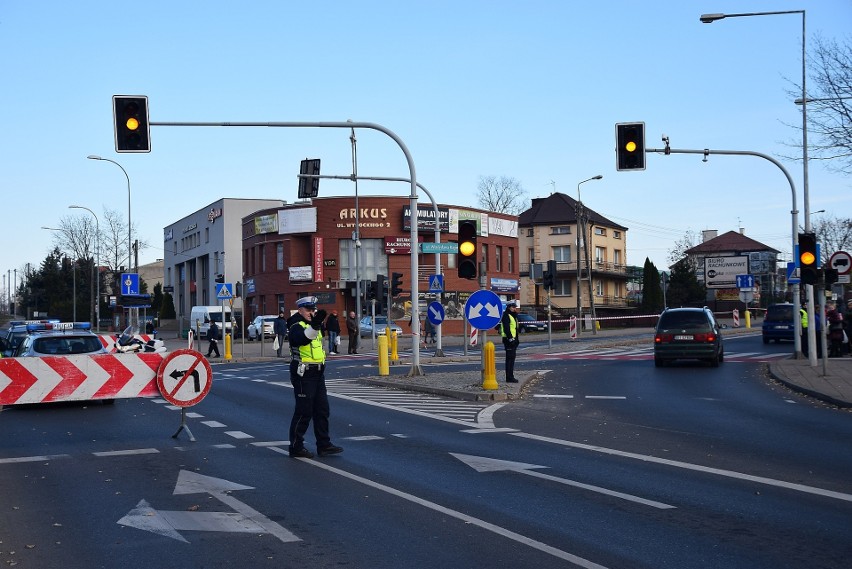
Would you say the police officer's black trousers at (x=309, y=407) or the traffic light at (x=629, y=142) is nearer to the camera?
the police officer's black trousers at (x=309, y=407)

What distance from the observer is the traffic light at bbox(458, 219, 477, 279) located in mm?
19297

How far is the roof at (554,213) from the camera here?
9081 centimetres

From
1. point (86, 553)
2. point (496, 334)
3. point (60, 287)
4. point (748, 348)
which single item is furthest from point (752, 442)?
point (60, 287)

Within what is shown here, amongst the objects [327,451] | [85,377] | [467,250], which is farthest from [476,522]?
[467,250]

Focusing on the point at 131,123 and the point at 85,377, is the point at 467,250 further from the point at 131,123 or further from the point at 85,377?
the point at 85,377

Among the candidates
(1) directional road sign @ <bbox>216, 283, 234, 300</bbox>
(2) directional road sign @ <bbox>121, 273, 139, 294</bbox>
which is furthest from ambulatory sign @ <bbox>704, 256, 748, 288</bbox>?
(2) directional road sign @ <bbox>121, 273, 139, 294</bbox>

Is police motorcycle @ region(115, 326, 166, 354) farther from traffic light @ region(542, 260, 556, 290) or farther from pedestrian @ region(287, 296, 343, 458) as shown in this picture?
pedestrian @ region(287, 296, 343, 458)

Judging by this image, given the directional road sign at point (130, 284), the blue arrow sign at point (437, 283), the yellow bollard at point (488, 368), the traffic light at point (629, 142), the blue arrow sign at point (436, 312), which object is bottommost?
the yellow bollard at point (488, 368)

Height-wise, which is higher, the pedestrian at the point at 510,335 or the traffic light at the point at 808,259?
the traffic light at the point at 808,259

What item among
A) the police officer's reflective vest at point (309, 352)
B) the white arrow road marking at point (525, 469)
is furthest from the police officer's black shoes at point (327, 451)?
the white arrow road marking at point (525, 469)

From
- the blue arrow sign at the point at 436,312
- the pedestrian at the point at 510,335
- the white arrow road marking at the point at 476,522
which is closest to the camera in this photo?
the white arrow road marking at the point at 476,522

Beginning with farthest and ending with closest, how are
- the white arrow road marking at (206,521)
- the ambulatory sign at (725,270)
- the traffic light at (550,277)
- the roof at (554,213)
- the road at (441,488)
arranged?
the roof at (554,213) < the ambulatory sign at (725,270) < the traffic light at (550,277) < the white arrow road marking at (206,521) < the road at (441,488)

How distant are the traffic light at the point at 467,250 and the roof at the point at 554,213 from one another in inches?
2802

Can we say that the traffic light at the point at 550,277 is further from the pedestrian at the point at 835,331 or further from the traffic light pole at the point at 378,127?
the traffic light pole at the point at 378,127
